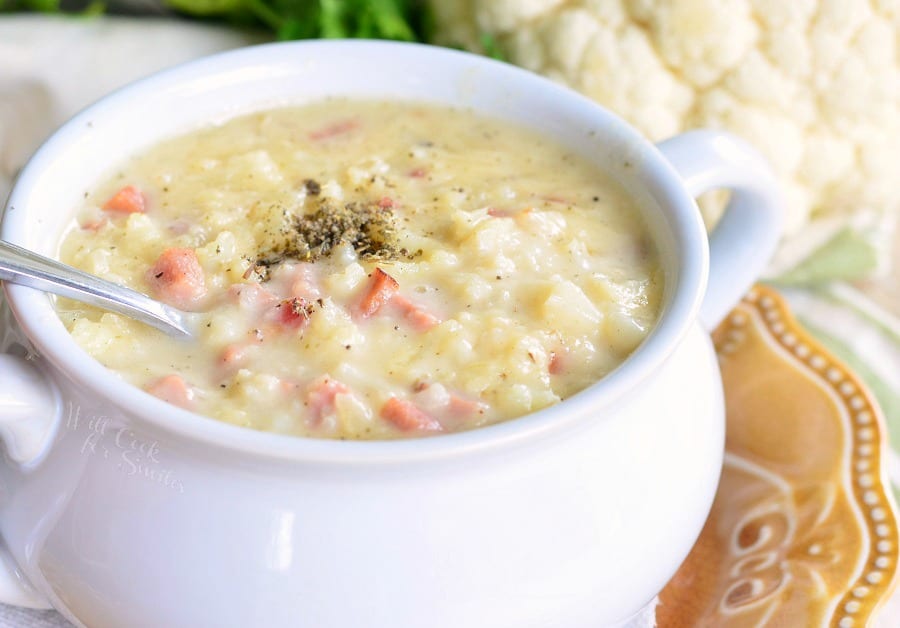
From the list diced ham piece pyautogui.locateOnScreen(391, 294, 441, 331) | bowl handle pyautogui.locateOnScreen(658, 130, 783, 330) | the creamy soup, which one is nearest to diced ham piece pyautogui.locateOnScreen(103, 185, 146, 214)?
the creamy soup

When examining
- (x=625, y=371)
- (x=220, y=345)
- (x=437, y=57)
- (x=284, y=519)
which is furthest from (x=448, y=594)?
(x=437, y=57)

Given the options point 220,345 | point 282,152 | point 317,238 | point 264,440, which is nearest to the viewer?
point 264,440

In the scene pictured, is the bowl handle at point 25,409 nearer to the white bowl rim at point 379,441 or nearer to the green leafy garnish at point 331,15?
the white bowl rim at point 379,441

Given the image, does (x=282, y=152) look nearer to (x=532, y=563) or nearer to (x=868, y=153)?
(x=532, y=563)

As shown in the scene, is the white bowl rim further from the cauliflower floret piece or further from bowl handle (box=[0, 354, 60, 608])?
the cauliflower floret piece

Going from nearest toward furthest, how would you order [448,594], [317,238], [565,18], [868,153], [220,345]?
[448,594] < [220,345] < [317,238] < [565,18] < [868,153]

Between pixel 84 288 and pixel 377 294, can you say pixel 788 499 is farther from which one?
pixel 84 288
